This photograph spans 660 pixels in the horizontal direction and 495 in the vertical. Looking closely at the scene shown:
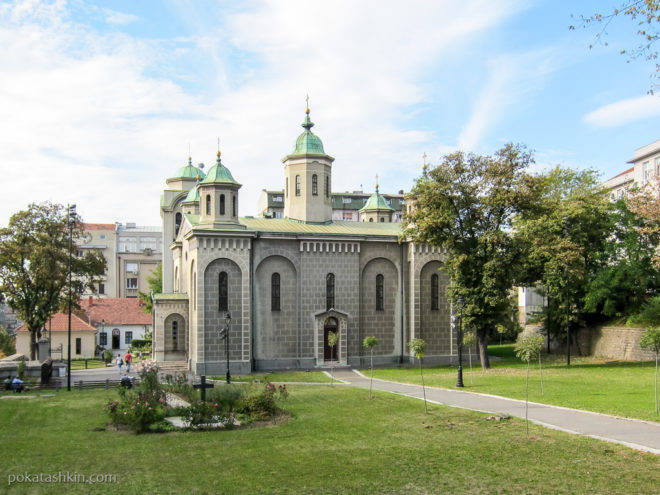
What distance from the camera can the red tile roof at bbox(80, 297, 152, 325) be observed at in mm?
66375

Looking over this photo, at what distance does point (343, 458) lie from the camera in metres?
13.8

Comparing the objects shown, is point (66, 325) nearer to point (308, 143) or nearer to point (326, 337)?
point (326, 337)

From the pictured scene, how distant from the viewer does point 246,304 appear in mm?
37031

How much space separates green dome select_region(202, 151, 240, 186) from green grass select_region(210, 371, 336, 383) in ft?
37.6

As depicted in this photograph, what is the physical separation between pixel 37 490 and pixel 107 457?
8.89ft

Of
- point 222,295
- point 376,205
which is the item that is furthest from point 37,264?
point 376,205

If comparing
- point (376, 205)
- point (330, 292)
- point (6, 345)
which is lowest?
point (6, 345)

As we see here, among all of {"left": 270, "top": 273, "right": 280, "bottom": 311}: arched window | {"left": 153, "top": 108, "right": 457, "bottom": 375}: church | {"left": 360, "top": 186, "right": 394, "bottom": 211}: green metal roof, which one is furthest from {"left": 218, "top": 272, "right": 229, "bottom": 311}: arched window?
{"left": 360, "top": 186, "right": 394, "bottom": 211}: green metal roof

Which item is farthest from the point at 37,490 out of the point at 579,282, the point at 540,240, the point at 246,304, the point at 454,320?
the point at 579,282

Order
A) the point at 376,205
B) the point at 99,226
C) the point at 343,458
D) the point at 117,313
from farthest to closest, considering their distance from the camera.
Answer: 1. the point at 99,226
2. the point at 117,313
3. the point at 376,205
4. the point at 343,458

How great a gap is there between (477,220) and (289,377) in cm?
1340

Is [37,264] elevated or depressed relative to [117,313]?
elevated

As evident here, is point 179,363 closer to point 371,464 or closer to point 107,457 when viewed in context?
point 107,457

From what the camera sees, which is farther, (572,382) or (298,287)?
(298,287)
